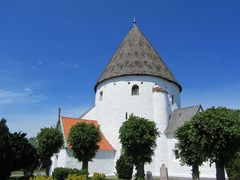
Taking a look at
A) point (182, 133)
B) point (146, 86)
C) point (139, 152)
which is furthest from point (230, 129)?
point (146, 86)

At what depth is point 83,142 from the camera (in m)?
27.1

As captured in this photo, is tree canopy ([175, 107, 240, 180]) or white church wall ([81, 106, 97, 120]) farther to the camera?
white church wall ([81, 106, 97, 120])

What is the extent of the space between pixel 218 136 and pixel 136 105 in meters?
18.7

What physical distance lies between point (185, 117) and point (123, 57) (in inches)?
483

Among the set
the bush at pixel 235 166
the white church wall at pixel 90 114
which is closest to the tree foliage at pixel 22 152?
the white church wall at pixel 90 114

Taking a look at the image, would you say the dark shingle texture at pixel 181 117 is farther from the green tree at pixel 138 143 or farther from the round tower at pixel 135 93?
the green tree at pixel 138 143

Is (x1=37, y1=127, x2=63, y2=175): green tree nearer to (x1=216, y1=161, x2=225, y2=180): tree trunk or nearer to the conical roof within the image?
the conical roof

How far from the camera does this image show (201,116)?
19969 millimetres

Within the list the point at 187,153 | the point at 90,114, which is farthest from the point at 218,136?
the point at 90,114

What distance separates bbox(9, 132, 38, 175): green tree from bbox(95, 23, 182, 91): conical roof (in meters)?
14.2

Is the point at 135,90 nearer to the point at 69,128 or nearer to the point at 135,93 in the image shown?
the point at 135,93

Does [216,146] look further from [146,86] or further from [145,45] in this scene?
[145,45]

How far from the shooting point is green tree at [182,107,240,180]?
18.5 metres

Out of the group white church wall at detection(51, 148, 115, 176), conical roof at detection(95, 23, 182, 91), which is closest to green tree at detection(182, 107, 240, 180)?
white church wall at detection(51, 148, 115, 176)
